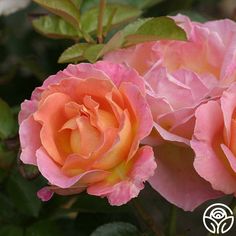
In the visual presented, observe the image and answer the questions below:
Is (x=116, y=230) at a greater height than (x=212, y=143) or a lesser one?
lesser

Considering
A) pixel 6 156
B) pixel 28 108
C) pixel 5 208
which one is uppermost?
pixel 28 108

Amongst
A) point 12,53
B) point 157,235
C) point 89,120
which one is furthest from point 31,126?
point 12,53

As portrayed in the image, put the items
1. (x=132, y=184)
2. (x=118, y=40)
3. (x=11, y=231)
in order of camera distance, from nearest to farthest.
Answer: (x=132, y=184) < (x=118, y=40) < (x=11, y=231)

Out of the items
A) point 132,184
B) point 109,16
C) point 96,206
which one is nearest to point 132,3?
point 109,16

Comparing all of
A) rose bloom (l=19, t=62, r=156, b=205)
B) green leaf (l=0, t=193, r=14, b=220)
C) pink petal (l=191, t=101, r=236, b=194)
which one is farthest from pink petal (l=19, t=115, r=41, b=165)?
green leaf (l=0, t=193, r=14, b=220)

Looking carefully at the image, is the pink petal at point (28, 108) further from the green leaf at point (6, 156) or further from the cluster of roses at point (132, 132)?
the green leaf at point (6, 156)

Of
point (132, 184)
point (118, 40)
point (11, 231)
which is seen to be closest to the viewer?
point (132, 184)

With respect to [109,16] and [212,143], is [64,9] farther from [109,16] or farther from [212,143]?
[212,143]

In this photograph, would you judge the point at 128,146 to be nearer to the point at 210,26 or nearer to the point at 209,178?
the point at 209,178
